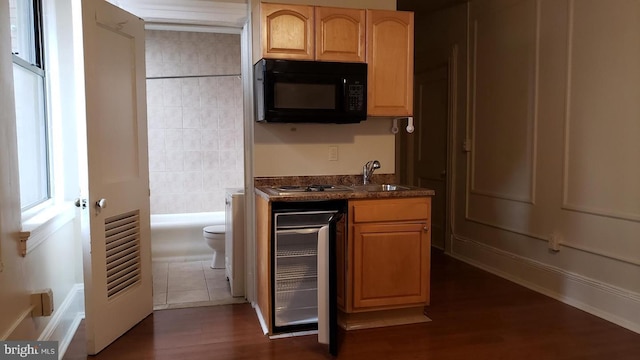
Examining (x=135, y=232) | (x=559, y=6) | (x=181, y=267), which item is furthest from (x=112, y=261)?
(x=559, y=6)

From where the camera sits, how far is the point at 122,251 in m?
3.07

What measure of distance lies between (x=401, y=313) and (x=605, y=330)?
127 centimetres

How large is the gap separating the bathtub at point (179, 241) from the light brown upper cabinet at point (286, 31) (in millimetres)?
2512

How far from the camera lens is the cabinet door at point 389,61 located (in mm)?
3336

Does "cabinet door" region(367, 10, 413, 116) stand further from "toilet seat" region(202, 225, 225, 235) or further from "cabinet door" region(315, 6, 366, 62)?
"toilet seat" region(202, 225, 225, 235)

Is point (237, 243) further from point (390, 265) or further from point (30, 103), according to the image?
point (30, 103)

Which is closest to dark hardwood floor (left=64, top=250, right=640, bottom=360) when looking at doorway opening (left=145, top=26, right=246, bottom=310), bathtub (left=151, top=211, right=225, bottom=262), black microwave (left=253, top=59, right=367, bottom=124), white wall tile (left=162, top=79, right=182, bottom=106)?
black microwave (left=253, top=59, right=367, bottom=124)

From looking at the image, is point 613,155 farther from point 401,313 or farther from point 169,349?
point 169,349

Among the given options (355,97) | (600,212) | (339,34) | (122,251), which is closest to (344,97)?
(355,97)

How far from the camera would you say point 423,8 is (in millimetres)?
5176

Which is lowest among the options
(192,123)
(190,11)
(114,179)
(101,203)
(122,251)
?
(122,251)

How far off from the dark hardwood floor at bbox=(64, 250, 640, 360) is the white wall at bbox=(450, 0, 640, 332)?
0.32 metres

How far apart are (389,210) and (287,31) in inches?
52.1

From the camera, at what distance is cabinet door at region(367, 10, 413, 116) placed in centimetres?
334
